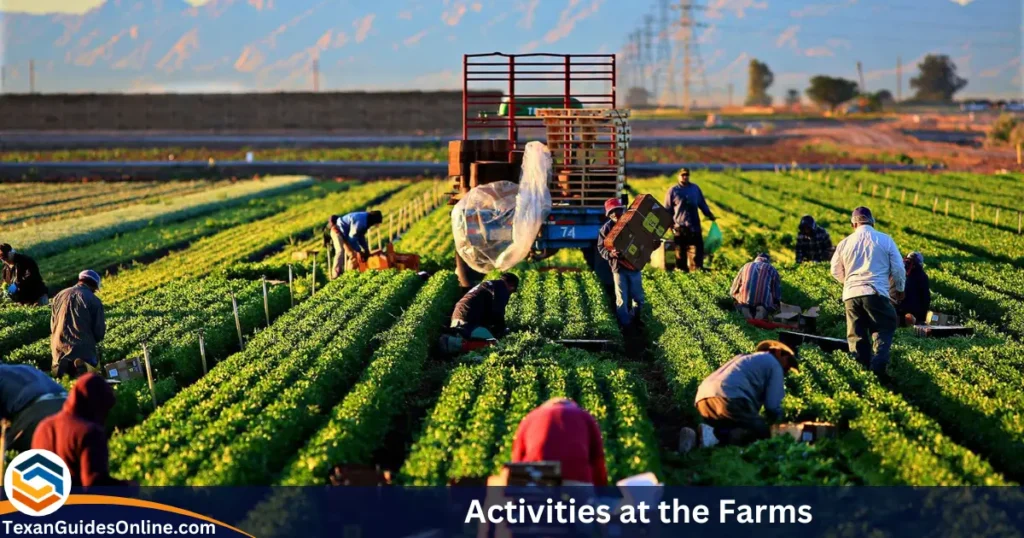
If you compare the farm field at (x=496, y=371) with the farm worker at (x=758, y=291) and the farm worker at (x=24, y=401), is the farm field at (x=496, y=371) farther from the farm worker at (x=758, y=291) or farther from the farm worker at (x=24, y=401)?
the farm worker at (x=24, y=401)

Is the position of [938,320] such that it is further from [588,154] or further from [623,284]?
[588,154]

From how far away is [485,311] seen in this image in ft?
59.5

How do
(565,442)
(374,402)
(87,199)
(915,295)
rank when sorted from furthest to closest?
(87,199), (915,295), (374,402), (565,442)

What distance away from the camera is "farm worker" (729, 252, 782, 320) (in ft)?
64.5

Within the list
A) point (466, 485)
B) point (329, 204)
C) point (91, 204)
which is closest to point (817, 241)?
point (466, 485)

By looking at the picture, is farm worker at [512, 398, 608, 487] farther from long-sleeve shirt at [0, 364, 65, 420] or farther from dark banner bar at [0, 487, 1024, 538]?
long-sleeve shirt at [0, 364, 65, 420]

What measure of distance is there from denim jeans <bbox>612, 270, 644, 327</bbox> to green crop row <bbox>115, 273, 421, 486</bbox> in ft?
11.4

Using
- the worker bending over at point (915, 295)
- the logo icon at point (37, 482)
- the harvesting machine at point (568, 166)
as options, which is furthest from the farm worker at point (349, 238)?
the logo icon at point (37, 482)

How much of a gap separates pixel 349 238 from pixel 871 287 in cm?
Answer: 1164

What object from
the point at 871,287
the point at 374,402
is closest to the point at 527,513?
A: the point at 374,402

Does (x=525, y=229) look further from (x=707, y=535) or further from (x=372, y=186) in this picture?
(x=372, y=186)

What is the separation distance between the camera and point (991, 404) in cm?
1317

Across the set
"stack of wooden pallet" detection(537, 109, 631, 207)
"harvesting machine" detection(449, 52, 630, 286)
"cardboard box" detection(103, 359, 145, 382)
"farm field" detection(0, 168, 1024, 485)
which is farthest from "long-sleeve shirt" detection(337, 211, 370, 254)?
"cardboard box" detection(103, 359, 145, 382)

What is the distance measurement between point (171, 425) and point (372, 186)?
43.1m
